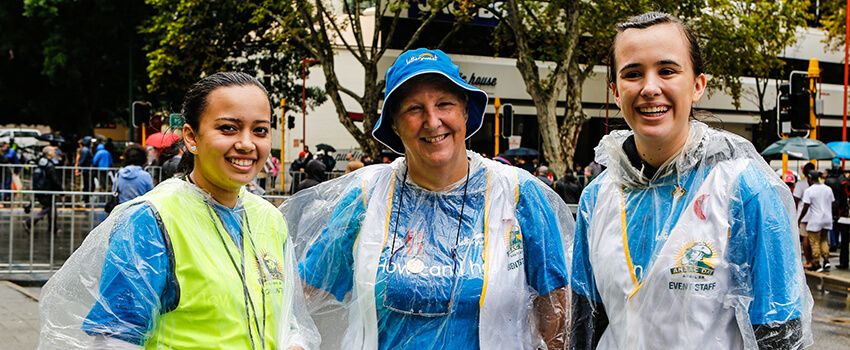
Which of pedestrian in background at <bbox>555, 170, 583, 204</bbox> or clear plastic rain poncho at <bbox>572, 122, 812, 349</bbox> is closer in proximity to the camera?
clear plastic rain poncho at <bbox>572, 122, 812, 349</bbox>

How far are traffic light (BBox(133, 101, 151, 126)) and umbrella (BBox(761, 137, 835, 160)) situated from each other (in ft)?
40.0

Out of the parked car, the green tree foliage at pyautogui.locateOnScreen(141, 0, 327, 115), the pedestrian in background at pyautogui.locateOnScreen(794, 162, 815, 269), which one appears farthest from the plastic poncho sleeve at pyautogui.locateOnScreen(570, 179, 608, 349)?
the parked car

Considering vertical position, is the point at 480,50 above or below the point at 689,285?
above

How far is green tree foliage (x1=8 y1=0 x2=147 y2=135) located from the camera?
2359 centimetres

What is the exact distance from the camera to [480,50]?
28.6 metres

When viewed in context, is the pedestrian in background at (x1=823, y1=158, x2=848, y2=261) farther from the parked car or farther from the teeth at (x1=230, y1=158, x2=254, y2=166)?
the parked car

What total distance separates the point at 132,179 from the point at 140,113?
7.58m

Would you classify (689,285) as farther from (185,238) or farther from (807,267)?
(807,267)

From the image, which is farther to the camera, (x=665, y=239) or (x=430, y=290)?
(x=430, y=290)

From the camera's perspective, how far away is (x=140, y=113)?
15.5m

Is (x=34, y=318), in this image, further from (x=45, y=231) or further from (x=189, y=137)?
(x=189, y=137)

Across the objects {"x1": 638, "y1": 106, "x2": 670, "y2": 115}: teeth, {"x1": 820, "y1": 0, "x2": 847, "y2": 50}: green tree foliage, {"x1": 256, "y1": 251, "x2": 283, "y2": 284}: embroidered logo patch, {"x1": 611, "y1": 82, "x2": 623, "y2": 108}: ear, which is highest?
{"x1": 820, "y1": 0, "x2": 847, "y2": 50}: green tree foliage

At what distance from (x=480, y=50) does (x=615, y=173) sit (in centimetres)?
2670

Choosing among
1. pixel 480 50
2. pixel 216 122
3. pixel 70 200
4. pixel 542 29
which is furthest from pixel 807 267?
pixel 480 50
